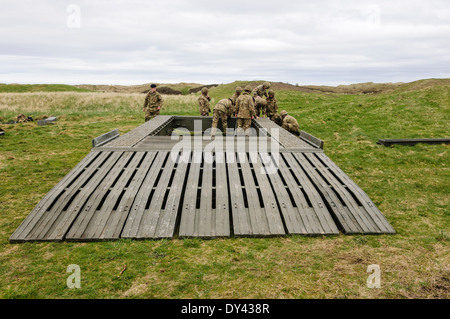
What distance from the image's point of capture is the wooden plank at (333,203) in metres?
5.36

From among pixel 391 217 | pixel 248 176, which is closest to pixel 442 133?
pixel 391 217

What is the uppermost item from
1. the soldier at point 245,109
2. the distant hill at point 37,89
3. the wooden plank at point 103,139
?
the distant hill at point 37,89

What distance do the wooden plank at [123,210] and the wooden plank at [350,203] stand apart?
4.20 meters

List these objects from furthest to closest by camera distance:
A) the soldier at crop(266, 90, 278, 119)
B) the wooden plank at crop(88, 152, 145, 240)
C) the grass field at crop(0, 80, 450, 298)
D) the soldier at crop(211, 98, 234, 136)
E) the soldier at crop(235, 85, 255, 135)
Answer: the soldier at crop(266, 90, 278, 119) < the soldier at crop(211, 98, 234, 136) < the soldier at crop(235, 85, 255, 135) < the wooden plank at crop(88, 152, 145, 240) < the grass field at crop(0, 80, 450, 298)

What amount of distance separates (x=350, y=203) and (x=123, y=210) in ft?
15.0

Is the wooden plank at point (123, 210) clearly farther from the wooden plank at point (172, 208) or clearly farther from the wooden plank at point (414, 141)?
the wooden plank at point (414, 141)

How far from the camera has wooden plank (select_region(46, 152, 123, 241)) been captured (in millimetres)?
4965

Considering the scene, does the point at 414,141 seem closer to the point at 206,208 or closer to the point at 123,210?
the point at 206,208

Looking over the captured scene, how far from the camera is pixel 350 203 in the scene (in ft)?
19.3

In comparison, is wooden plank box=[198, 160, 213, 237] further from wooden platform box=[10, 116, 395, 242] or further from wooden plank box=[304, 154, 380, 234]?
wooden plank box=[304, 154, 380, 234]

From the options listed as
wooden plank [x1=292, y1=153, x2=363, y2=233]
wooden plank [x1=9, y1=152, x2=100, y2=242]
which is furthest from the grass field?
wooden plank [x1=292, y1=153, x2=363, y2=233]

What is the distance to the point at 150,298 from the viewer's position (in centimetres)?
344

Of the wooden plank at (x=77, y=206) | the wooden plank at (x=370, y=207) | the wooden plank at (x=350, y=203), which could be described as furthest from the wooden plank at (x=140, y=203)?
the wooden plank at (x=370, y=207)

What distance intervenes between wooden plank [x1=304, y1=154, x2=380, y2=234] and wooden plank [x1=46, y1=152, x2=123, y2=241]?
5.08m
